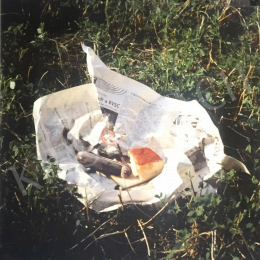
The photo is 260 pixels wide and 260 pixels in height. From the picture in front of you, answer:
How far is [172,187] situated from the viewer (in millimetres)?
822

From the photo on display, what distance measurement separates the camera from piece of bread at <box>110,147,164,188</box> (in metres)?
0.83

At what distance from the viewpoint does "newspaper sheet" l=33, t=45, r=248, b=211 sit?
32.5 inches

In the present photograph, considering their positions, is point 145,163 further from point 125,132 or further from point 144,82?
point 144,82

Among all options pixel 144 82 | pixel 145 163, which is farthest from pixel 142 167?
pixel 144 82

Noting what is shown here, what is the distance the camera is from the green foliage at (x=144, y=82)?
2.66 feet

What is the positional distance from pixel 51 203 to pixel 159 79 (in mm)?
365

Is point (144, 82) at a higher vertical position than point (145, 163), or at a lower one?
higher

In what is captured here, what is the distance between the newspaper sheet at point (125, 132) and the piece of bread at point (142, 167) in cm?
1

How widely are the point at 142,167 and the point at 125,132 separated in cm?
9

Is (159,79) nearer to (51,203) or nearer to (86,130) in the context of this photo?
(86,130)

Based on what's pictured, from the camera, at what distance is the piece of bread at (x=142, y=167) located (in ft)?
2.72

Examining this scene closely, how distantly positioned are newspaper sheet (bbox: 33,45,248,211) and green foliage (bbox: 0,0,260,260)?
0.02 metres

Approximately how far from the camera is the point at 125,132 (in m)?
0.85

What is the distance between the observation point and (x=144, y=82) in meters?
0.86
